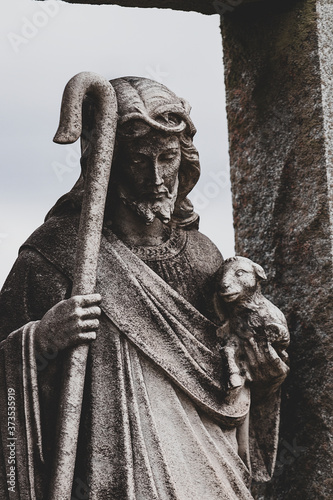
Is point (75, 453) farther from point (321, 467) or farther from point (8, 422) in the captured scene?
point (321, 467)

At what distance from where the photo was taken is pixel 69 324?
12.2ft

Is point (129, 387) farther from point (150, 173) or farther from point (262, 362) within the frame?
point (150, 173)

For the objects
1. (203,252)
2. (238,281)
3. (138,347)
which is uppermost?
(203,252)

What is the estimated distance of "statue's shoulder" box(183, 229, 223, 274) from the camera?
425 centimetres

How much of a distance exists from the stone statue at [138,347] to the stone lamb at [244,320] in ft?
0.07

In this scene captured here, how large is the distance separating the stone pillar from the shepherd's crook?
1.11 m

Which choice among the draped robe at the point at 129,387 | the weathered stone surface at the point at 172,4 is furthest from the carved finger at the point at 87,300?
the weathered stone surface at the point at 172,4

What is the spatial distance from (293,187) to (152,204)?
923 millimetres

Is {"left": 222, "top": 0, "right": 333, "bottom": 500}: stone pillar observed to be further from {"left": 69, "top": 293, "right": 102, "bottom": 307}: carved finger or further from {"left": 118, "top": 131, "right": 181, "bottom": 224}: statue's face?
{"left": 69, "top": 293, "right": 102, "bottom": 307}: carved finger

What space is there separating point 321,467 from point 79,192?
4.91 feet

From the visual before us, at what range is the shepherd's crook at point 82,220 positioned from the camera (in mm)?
3596

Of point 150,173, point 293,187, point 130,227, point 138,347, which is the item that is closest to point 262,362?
point 138,347

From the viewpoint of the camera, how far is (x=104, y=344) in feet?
12.6

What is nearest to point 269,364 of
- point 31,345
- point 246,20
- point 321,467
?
point 321,467
